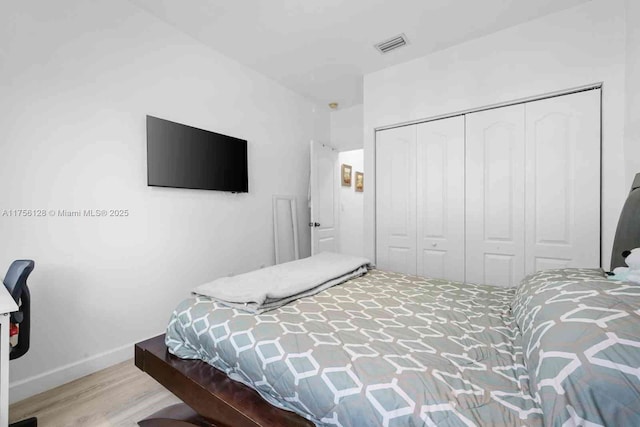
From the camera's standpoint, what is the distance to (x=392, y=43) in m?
2.73

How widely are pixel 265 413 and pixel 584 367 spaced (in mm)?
935

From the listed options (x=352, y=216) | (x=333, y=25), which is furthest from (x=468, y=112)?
(x=352, y=216)

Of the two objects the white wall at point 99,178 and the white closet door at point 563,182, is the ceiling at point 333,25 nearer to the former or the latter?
the white wall at point 99,178

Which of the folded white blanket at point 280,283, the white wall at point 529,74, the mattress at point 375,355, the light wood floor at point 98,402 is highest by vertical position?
the white wall at point 529,74

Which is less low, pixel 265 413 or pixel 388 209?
pixel 388 209

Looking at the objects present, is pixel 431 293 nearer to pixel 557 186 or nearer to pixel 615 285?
pixel 615 285

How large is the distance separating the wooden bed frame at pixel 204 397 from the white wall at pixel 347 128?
362 centimetres

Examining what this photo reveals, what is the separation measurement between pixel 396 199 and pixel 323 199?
1.19 meters

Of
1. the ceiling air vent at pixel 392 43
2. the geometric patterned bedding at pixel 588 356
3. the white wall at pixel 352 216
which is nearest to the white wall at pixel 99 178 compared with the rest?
the ceiling air vent at pixel 392 43

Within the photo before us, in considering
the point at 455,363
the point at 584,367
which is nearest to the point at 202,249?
the point at 455,363

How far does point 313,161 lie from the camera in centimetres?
378

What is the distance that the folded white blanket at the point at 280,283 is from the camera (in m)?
1.37

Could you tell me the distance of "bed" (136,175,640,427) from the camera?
0.67m

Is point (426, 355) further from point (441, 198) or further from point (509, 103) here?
point (509, 103)
